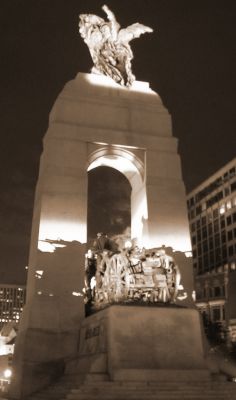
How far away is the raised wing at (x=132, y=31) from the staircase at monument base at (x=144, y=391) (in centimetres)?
1619

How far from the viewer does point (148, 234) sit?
1923 cm

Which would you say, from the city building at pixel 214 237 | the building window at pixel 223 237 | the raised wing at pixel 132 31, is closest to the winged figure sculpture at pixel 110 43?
the raised wing at pixel 132 31

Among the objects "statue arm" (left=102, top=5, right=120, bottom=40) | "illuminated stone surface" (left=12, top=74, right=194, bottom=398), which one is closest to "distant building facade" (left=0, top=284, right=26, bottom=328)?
"statue arm" (left=102, top=5, right=120, bottom=40)

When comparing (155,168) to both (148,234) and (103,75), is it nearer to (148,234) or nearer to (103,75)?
(148,234)

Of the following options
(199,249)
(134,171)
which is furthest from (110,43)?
(199,249)

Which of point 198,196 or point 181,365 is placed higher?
point 198,196

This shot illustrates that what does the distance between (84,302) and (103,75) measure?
34.7ft

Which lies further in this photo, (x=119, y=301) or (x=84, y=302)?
(x=84, y=302)

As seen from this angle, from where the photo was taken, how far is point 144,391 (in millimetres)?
12289

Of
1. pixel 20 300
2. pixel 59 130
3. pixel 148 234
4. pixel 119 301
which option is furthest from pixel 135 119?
pixel 20 300

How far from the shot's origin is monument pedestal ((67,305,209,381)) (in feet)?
43.7

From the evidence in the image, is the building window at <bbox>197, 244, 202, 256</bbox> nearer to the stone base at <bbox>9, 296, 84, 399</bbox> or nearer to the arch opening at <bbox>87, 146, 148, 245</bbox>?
the arch opening at <bbox>87, 146, 148, 245</bbox>

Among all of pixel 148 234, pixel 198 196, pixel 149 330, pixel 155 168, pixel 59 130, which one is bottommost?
pixel 149 330

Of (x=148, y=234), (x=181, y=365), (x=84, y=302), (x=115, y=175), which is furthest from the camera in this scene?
(x=115, y=175)
